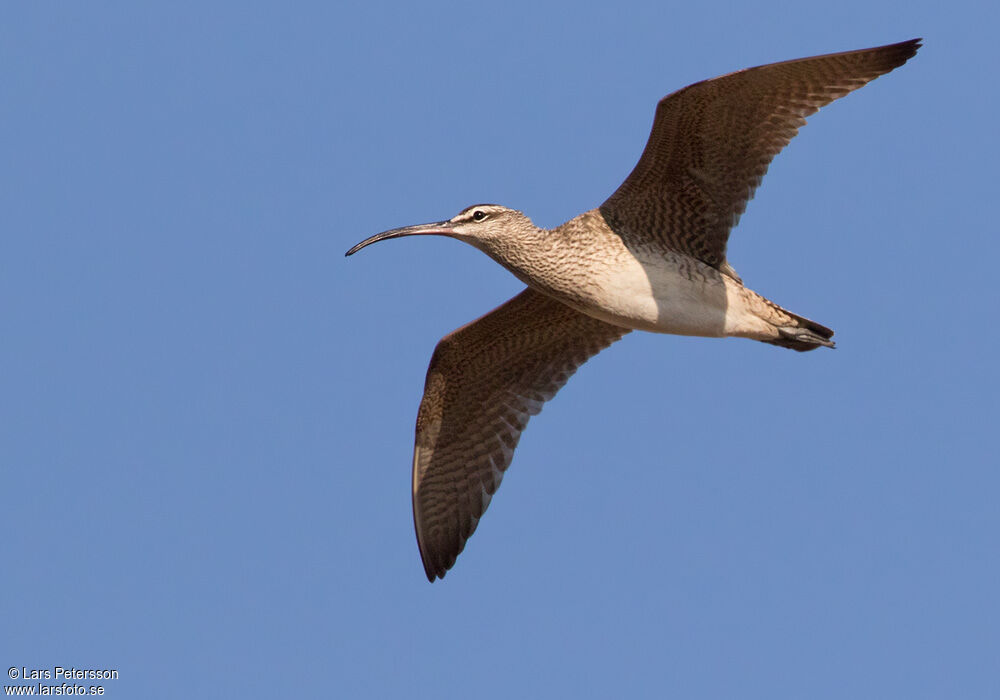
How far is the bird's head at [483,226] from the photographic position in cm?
1255

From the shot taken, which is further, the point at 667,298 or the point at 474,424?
the point at 474,424

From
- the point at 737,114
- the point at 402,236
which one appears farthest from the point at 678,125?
the point at 402,236

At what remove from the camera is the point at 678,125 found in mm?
12195

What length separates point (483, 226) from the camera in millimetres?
12562

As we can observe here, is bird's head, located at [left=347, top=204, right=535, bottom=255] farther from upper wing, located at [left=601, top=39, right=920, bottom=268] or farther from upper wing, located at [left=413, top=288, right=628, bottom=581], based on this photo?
upper wing, located at [left=413, top=288, right=628, bottom=581]

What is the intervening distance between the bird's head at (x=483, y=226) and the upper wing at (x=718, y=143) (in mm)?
832

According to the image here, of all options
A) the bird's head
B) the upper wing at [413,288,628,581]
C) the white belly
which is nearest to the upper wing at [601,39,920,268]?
the white belly

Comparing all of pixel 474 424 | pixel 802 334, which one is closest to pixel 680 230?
pixel 802 334

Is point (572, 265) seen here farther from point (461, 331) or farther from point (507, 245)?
point (461, 331)

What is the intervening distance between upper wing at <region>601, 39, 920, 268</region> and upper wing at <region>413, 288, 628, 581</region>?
1793 millimetres

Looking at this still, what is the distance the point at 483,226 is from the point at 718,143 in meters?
2.12

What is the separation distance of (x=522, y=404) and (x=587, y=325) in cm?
108

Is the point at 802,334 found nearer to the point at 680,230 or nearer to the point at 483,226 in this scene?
the point at 680,230

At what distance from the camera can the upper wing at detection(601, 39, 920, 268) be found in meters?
11.9
